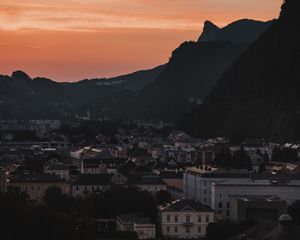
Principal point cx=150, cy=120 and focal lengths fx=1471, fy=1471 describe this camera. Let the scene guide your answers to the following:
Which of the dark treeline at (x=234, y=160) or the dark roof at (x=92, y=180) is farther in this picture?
the dark treeline at (x=234, y=160)

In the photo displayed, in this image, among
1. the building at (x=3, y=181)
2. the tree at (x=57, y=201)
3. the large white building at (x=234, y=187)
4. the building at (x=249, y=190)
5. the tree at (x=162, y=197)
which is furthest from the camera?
the building at (x=3, y=181)

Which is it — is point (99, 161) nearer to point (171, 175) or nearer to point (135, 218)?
point (171, 175)

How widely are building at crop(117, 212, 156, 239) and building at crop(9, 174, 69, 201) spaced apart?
16.8 meters

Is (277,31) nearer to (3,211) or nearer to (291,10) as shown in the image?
(291,10)

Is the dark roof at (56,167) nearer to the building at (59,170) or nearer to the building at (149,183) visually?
the building at (59,170)

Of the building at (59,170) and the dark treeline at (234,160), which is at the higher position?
the dark treeline at (234,160)

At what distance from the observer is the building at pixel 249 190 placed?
81312mm

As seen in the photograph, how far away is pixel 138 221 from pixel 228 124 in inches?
3609

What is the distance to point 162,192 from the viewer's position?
3354 inches

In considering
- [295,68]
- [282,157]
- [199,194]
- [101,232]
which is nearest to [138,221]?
[101,232]

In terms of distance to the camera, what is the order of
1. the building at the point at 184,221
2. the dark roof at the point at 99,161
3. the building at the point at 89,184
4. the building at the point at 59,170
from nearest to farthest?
the building at the point at 184,221 → the building at the point at 89,184 → the building at the point at 59,170 → the dark roof at the point at 99,161

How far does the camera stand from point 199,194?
282ft

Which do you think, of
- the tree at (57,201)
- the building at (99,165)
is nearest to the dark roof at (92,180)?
the tree at (57,201)

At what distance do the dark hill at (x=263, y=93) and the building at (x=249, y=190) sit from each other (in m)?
58.5
